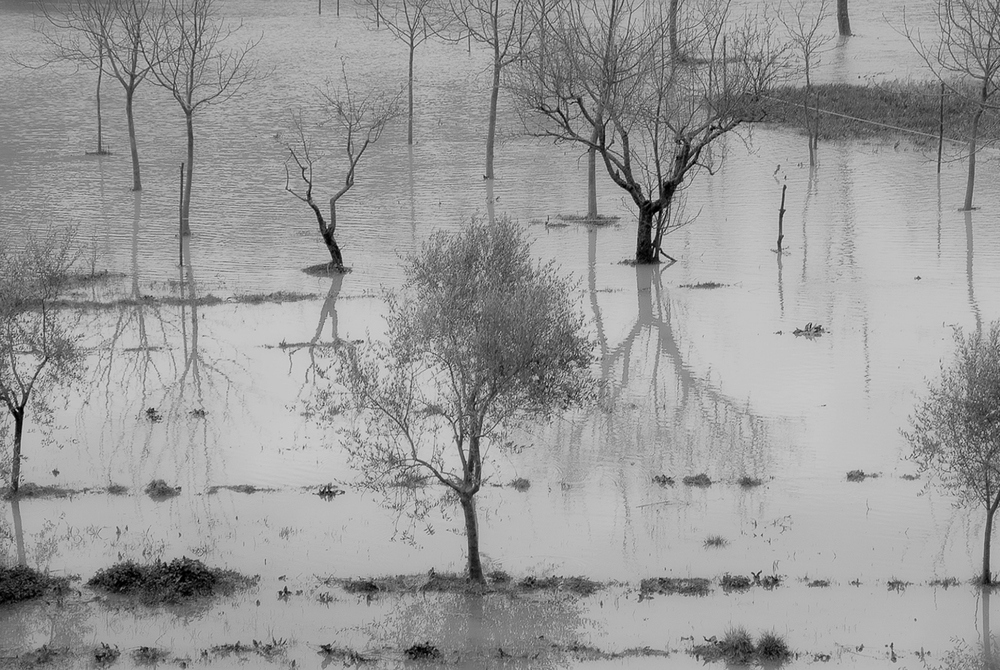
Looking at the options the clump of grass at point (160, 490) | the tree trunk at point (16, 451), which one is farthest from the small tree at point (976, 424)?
the tree trunk at point (16, 451)

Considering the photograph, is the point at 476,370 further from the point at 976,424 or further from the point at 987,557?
the point at 987,557

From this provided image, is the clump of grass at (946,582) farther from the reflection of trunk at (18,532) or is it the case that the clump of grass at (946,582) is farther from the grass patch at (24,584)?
the reflection of trunk at (18,532)

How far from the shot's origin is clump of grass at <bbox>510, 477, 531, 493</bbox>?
78.2 feet

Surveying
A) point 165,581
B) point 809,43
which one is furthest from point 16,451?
point 809,43

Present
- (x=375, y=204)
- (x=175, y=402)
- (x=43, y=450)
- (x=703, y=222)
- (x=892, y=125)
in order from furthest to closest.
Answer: (x=892, y=125)
(x=375, y=204)
(x=703, y=222)
(x=175, y=402)
(x=43, y=450)

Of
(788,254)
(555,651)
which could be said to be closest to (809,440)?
(555,651)

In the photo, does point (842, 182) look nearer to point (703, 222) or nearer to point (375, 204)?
point (703, 222)

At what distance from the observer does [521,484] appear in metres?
24.0

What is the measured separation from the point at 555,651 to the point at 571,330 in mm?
5011

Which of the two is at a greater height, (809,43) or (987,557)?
(809,43)

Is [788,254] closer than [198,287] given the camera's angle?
No

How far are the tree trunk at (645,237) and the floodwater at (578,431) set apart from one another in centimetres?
75

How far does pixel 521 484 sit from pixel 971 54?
3176cm

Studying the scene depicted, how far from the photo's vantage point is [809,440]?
25.9 meters
